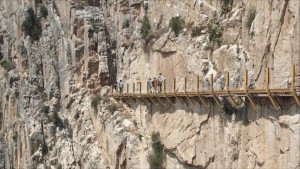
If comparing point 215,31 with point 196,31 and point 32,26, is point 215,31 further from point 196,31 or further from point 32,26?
point 32,26

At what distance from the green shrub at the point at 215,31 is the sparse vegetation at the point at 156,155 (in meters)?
6.18

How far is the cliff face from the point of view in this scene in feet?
49.7

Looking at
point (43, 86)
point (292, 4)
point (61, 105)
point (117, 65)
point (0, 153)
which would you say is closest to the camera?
point (292, 4)

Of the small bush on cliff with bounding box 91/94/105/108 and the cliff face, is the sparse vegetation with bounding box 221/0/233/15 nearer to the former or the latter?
the cliff face

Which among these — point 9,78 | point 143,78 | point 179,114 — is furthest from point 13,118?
point 179,114

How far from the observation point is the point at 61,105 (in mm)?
35938

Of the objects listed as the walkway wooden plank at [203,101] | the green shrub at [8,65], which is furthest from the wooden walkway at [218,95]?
the green shrub at [8,65]

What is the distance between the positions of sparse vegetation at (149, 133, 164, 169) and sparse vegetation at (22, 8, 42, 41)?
21236mm

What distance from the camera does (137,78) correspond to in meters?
26.4

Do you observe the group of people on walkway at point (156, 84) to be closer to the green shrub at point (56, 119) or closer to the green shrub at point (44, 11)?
the green shrub at point (56, 119)

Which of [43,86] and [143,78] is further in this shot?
[43,86]

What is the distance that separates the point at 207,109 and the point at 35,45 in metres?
25.9

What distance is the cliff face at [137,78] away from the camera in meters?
15.2

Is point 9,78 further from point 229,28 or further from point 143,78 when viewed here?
point 229,28
